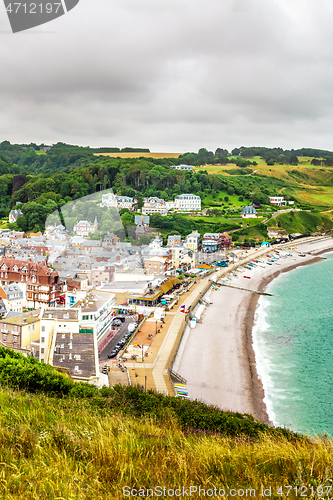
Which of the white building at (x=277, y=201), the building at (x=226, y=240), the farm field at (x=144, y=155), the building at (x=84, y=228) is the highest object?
the farm field at (x=144, y=155)

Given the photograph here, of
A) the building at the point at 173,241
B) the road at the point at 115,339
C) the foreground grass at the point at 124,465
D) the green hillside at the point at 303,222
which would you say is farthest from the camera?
the green hillside at the point at 303,222

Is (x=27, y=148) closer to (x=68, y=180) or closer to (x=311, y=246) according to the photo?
(x=68, y=180)

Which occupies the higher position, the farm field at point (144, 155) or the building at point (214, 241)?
the farm field at point (144, 155)

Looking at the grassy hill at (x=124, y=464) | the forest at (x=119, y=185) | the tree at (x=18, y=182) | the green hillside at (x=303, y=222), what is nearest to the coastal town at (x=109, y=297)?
the forest at (x=119, y=185)

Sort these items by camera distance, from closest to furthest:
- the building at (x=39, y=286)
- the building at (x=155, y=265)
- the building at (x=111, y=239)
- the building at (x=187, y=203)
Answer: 1. the building at (x=39, y=286)
2. the building at (x=155, y=265)
3. the building at (x=111, y=239)
4. the building at (x=187, y=203)

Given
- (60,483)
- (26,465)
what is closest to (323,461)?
(60,483)

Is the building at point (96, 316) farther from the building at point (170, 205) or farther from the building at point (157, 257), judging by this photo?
the building at point (170, 205)
